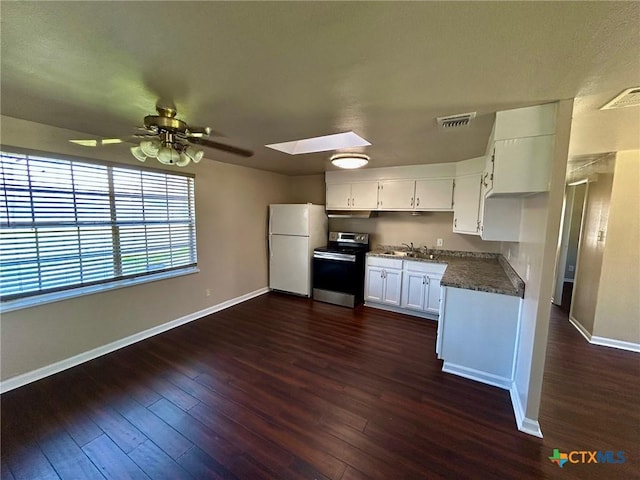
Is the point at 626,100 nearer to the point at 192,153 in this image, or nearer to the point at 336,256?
the point at 192,153

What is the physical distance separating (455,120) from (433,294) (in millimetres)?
2491

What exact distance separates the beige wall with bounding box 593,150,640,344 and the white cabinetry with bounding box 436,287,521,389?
1847mm

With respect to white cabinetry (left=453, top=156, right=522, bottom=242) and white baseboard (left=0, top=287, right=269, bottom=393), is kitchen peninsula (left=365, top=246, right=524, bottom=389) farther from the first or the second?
white baseboard (left=0, top=287, right=269, bottom=393)

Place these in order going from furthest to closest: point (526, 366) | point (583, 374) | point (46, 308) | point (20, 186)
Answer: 1. point (583, 374)
2. point (46, 308)
3. point (20, 186)
4. point (526, 366)

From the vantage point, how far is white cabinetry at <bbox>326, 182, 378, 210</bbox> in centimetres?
444

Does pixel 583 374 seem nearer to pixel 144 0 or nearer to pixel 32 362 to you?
pixel 144 0

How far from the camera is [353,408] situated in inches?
84.4

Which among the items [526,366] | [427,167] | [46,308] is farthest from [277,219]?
[526,366]

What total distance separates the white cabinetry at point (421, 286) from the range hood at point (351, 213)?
3.41 ft

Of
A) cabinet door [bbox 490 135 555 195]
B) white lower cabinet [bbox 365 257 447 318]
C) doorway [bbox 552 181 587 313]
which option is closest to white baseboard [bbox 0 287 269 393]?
white lower cabinet [bbox 365 257 447 318]

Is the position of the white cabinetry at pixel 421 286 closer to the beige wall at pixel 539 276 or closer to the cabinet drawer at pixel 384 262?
the cabinet drawer at pixel 384 262

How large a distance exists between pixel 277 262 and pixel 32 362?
3.21m

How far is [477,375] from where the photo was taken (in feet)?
8.35

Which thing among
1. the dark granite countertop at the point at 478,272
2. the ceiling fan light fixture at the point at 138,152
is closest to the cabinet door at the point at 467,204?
the dark granite countertop at the point at 478,272
